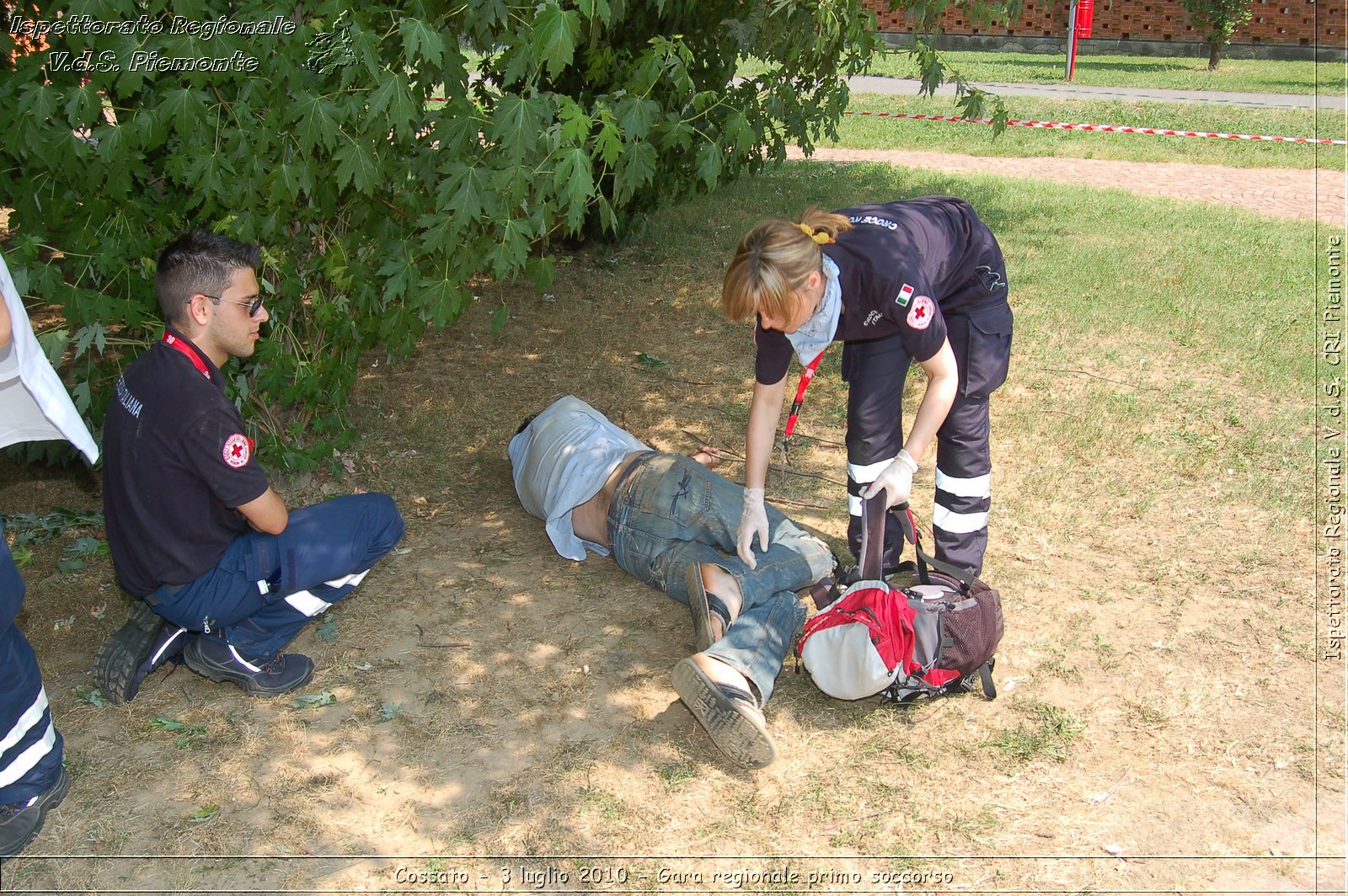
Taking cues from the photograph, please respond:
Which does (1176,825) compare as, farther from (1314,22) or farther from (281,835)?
(1314,22)

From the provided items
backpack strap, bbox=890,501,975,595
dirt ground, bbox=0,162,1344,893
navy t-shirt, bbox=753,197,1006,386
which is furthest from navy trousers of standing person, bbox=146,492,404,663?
backpack strap, bbox=890,501,975,595

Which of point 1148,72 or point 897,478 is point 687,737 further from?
point 1148,72

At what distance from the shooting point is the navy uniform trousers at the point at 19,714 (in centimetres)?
267

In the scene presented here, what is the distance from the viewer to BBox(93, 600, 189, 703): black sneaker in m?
3.21

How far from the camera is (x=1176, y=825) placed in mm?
2814

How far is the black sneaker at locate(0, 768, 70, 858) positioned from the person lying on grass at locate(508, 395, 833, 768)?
170 cm

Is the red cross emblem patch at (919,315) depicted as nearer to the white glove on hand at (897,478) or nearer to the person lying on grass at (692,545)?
the white glove on hand at (897,478)

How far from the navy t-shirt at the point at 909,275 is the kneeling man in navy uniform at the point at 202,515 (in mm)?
1567

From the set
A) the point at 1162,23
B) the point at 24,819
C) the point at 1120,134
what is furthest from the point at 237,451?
the point at 1162,23

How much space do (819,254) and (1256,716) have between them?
1.93 metres

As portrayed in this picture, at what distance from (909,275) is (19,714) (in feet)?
8.76

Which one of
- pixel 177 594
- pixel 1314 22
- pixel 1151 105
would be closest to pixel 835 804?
pixel 177 594

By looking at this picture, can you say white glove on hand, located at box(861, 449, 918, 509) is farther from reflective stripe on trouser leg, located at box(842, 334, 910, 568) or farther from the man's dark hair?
the man's dark hair

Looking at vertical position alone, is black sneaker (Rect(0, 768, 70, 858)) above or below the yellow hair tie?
below
